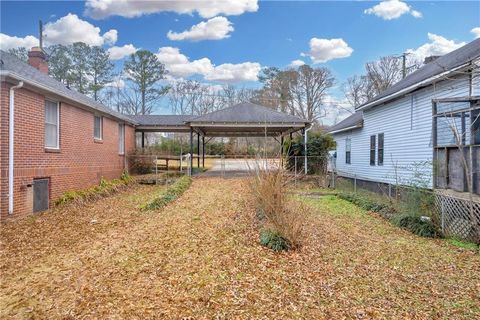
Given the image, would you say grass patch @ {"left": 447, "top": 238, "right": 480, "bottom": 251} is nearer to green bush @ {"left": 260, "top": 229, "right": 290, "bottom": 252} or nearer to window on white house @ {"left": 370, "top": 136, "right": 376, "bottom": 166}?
green bush @ {"left": 260, "top": 229, "right": 290, "bottom": 252}

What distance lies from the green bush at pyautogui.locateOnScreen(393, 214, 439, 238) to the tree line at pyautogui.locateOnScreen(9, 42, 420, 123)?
20.8 meters

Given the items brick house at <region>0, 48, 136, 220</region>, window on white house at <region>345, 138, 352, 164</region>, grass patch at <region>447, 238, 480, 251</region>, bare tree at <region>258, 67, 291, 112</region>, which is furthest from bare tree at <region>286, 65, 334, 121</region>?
grass patch at <region>447, 238, 480, 251</region>

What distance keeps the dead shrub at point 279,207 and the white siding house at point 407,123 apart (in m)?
4.71

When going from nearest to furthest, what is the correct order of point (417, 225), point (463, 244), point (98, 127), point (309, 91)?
point (463, 244) < point (417, 225) < point (98, 127) < point (309, 91)

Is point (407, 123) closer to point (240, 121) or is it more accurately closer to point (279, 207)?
point (240, 121)

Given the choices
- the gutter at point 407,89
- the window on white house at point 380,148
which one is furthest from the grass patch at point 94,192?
the window on white house at point 380,148

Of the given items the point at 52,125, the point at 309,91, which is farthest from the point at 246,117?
the point at 309,91

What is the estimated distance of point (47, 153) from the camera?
8.78m

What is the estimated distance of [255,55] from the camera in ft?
91.4

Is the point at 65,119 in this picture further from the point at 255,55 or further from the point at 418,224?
the point at 255,55

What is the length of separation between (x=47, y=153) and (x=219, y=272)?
7238 millimetres

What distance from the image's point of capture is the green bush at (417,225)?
23.3 ft

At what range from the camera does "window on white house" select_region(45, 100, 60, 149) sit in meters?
8.91

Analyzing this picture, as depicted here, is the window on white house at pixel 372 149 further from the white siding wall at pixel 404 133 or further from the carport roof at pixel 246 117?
the carport roof at pixel 246 117
